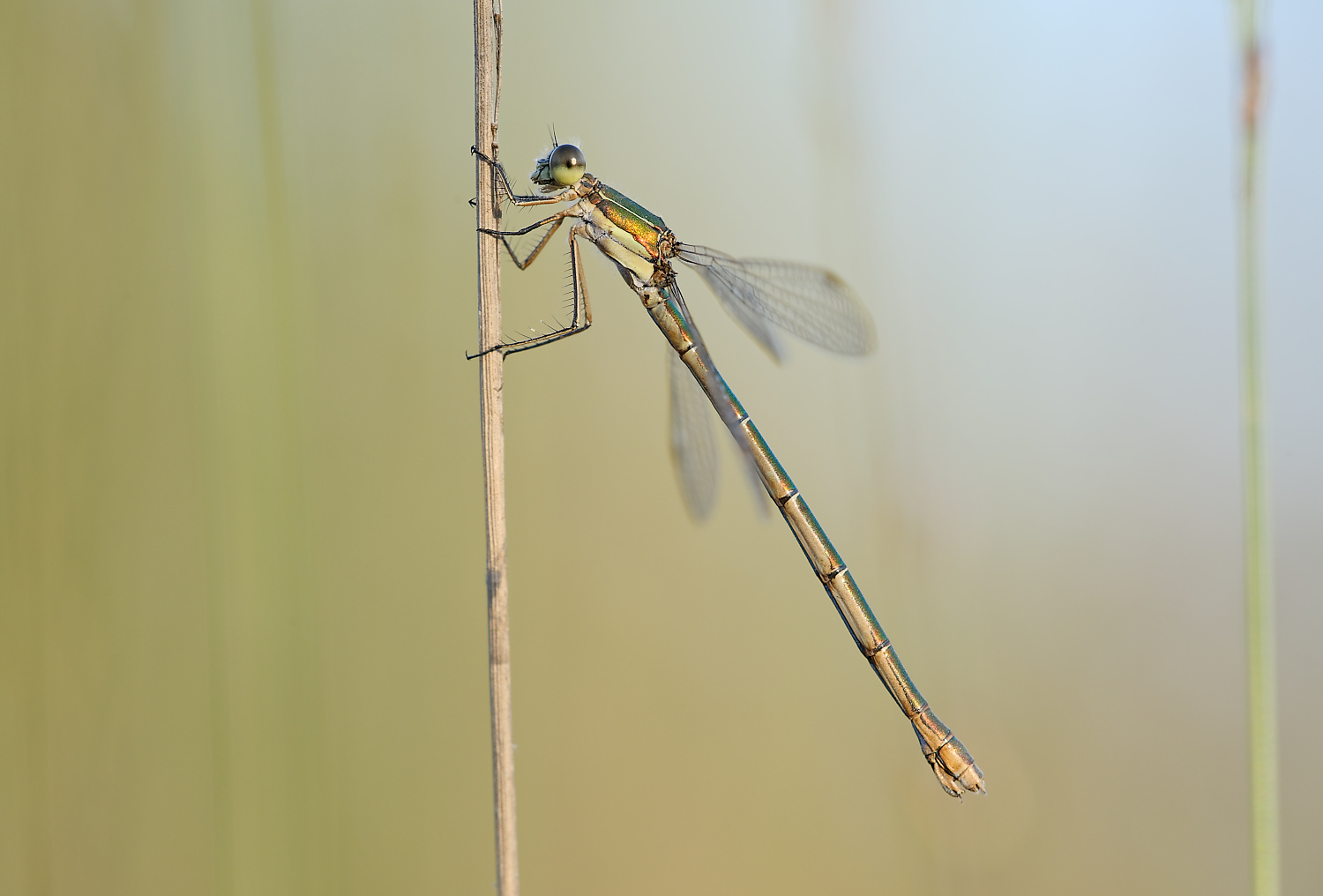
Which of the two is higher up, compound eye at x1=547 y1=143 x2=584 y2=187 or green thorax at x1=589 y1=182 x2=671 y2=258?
compound eye at x1=547 y1=143 x2=584 y2=187

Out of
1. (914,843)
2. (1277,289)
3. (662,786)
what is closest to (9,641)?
(662,786)

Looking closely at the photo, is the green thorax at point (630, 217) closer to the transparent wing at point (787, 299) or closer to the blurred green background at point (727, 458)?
the transparent wing at point (787, 299)

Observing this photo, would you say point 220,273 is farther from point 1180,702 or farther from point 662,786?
point 1180,702

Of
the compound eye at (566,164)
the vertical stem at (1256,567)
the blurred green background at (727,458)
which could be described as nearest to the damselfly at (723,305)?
the compound eye at (566,164)

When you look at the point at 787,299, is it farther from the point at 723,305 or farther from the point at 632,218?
the point at 632,218

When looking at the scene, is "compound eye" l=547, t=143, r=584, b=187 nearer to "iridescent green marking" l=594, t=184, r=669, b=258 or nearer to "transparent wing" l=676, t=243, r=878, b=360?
"iridescent green marking" l=594, t=184, r=669, b=258

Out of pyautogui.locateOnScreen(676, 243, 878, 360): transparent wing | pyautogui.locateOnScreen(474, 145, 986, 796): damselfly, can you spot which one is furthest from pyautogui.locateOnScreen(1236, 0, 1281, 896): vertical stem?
pyautogui.locateOnScreen(676, 243, 878, 360): transparent wing
